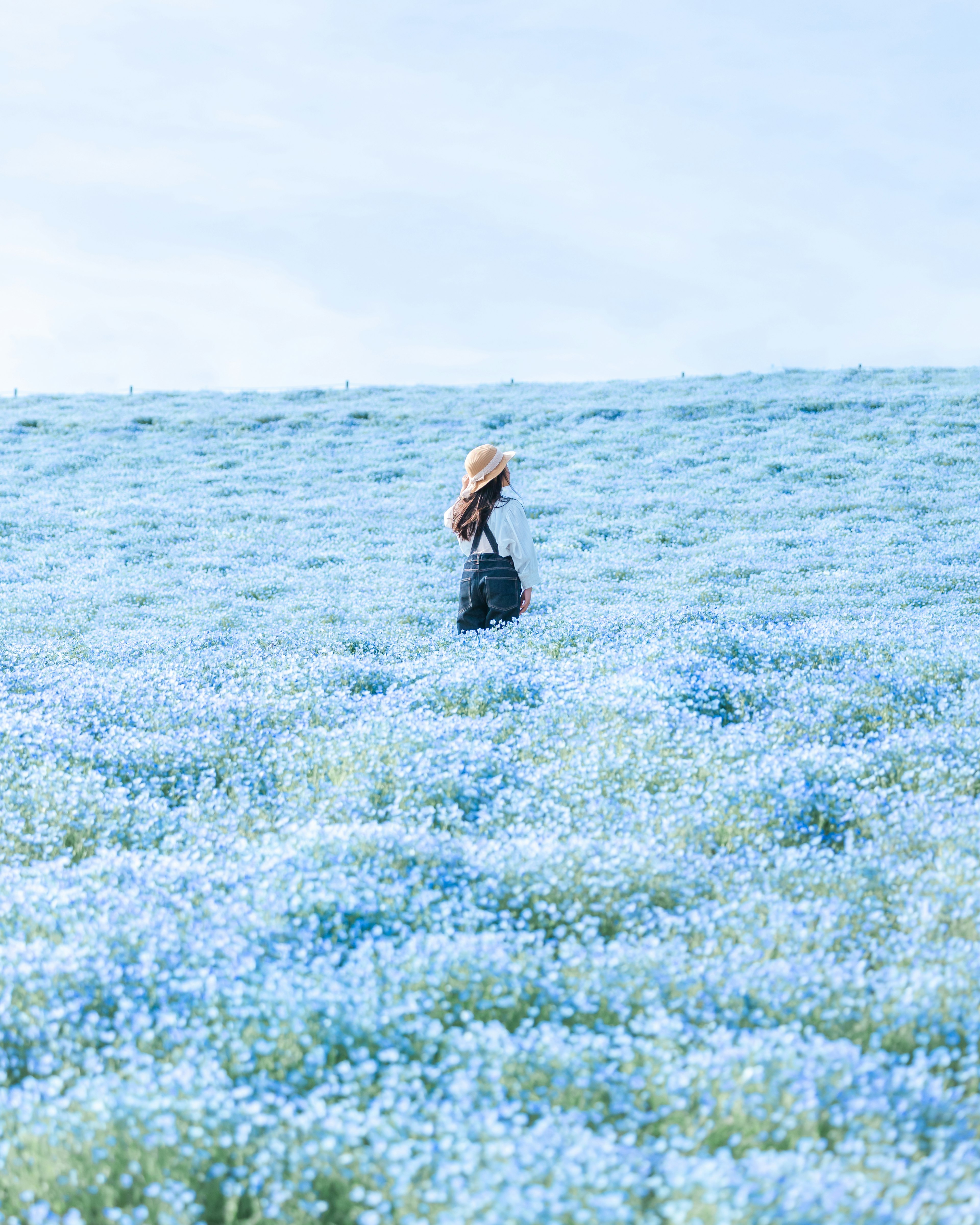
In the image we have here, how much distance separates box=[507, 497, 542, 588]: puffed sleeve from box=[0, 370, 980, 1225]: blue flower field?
0.63 metres

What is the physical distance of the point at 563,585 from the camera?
14.8 meters

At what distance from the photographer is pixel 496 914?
4.98 meters

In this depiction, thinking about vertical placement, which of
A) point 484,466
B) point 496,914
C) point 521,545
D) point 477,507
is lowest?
point 496,914

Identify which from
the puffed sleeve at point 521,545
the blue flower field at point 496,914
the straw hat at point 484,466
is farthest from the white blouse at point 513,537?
the blue flower field at point 496,914

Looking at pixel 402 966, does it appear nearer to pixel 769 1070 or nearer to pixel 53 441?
pixel 769 1070

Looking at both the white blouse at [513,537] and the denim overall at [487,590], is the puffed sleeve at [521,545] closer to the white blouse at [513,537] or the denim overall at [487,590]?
the white blouse at [513,537]

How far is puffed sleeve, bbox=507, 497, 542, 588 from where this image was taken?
33.0 feet

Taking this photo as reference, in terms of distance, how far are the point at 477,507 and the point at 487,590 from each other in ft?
3.14

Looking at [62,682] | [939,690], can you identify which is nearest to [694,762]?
[939,690]

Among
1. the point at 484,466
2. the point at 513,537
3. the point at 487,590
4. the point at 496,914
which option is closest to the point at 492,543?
the point at 513,537

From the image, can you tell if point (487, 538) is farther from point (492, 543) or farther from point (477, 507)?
point (477, 507)

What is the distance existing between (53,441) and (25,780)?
2610 centimetres

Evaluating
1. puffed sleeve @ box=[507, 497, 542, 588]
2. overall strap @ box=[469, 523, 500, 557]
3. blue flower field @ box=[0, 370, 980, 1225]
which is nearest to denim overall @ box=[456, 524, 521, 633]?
overall strap @ box=[469, 523, 500, 557]

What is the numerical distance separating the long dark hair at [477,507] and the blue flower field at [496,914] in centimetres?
115
